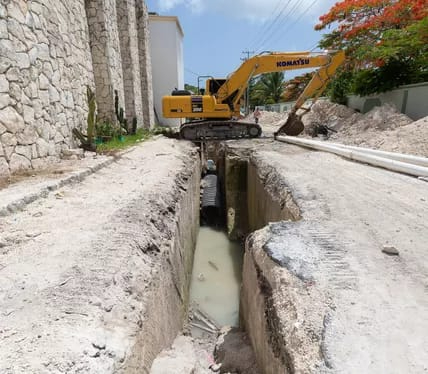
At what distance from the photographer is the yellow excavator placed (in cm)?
961

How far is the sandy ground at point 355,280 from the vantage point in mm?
1360

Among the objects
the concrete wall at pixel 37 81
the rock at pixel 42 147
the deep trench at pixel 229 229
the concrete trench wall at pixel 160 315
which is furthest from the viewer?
the rock at pixel 42 147

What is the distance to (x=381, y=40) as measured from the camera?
10.9 metres

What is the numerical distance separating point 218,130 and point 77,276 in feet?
30.7

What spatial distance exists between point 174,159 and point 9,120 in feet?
11.7

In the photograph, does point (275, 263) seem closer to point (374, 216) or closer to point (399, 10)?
point (374, 216)

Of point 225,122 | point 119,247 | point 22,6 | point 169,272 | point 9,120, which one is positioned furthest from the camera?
point 225,122

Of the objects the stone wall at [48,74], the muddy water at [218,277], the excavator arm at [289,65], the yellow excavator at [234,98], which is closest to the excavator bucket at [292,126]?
the yellow excavator at [234,98]

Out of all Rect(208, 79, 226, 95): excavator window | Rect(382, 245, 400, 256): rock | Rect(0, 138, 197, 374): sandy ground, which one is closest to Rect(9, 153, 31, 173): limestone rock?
Rect(0, 138, 197, 374): sandy ground

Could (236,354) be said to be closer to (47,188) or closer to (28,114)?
(47,188)

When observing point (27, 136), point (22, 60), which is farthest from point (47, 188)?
point (22, 60)

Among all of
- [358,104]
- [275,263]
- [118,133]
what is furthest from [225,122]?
[275,263]

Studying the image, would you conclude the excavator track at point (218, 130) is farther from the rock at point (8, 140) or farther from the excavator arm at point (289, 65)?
the rock at point (8, 140)

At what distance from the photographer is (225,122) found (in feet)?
34.9
